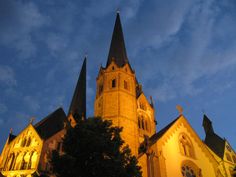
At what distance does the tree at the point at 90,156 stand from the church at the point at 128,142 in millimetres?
4289

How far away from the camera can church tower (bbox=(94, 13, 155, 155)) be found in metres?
28.1

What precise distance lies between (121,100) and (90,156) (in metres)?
16.3

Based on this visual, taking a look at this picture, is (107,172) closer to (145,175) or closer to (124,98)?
(145,175)

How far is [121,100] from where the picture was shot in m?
30.3

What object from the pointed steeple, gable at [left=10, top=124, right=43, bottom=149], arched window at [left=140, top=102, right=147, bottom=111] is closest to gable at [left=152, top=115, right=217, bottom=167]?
arched window at [left=140, top=102, right=147, bottom=111]

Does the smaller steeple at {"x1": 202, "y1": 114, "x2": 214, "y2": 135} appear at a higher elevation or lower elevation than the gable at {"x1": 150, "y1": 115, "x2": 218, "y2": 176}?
higher

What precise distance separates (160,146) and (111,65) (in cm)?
1582

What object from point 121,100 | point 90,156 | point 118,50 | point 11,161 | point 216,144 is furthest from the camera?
point 118,50

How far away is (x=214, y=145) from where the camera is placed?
38.6 meters

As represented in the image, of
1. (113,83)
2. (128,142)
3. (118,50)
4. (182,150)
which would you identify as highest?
(118,50)

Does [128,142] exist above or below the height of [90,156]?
above

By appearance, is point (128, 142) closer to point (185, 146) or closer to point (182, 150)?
point (182, 150)

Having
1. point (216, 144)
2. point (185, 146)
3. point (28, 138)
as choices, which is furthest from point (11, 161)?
point (216, 144)

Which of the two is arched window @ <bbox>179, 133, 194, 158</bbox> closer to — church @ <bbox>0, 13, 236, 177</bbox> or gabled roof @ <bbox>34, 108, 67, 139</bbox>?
church @ <bbox>0, 13, 236, 177</bbox>
